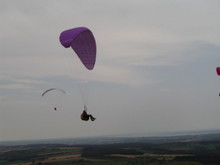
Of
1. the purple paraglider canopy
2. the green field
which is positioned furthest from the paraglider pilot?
the green field

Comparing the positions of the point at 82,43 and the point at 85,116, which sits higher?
the point at 82,43

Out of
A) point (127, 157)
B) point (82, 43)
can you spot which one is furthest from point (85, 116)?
point (127, 157)

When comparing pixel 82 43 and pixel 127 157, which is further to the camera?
pixel 127 157

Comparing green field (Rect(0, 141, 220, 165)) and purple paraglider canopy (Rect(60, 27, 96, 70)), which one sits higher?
purple paraglider canopy (Rect(60, 27, 96, 70))

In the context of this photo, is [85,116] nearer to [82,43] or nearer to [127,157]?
[82,43]

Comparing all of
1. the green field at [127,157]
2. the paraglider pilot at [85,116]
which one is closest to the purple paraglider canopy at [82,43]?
the paraglider pilot at [85,116]

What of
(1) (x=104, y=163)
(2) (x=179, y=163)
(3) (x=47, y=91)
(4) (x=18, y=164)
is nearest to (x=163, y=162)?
(2) (x=179, y=163)

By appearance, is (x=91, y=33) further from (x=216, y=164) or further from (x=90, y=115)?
(x=216, y=164)

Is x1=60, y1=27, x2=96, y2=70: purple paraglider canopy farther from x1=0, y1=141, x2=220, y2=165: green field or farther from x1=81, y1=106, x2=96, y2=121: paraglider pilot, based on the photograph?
x1=0, y1=141, x2=220, y2=165: green field

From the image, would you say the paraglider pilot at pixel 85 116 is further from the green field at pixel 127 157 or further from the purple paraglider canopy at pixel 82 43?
the green field at pixel 127 157
